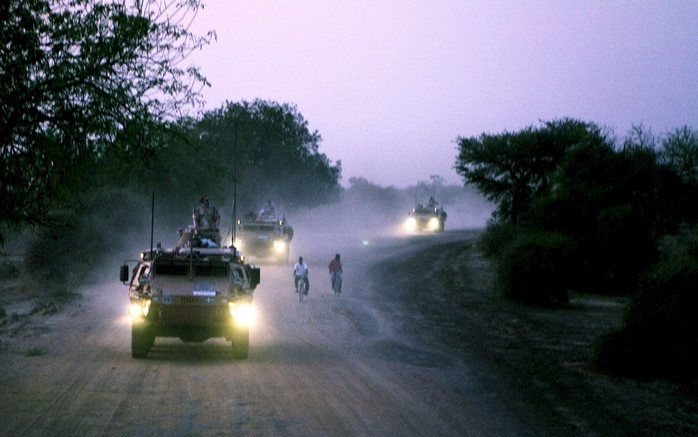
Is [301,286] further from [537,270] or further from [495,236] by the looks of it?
[495,236]

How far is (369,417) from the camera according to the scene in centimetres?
1297

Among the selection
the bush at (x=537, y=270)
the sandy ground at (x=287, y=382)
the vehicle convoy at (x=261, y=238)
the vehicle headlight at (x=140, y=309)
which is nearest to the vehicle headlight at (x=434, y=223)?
the vehicle convoy at (x=261, y=238)

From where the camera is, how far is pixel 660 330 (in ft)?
61.6

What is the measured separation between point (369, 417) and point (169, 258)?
754 centimetres

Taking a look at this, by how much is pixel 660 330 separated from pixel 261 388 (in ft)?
25.4

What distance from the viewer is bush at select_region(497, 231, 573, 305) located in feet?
121

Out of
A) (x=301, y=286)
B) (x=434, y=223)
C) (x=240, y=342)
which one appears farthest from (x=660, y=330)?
(x=434, y=223)

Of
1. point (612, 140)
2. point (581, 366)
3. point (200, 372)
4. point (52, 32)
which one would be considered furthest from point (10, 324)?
point (612, 140)

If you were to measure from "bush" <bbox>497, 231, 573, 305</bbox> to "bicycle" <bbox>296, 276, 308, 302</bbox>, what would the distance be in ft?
25.9

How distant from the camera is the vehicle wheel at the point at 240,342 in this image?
19.0 meters

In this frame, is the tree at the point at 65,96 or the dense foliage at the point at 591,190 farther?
the dense foliage at the point at 591,190

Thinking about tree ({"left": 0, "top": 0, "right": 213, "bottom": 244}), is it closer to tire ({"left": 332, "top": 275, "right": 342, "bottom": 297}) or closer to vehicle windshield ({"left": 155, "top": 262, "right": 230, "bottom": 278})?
vehicle windshield ({"left": 155, "top": 262, "right": 230, "bottom": 278})

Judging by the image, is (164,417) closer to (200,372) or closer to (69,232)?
(200,372)

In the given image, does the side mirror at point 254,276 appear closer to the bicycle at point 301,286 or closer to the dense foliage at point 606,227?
the dense foliage at point 606,227
